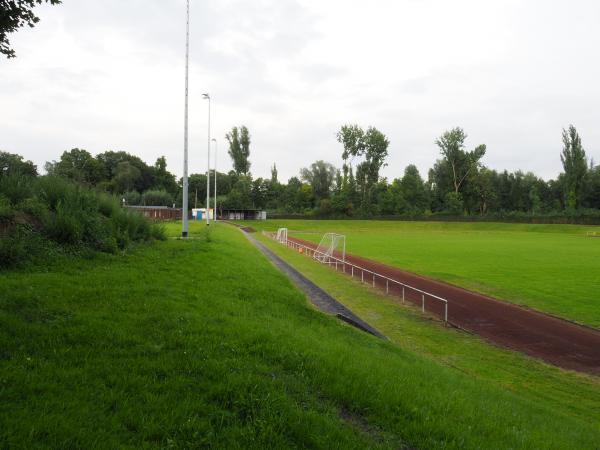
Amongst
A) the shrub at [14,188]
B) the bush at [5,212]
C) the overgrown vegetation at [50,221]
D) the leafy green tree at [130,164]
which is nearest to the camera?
the overgrown vegetation at [50,221]

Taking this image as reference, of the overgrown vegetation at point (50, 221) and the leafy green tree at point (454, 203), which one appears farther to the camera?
the leafy green tree at point (454, 203)

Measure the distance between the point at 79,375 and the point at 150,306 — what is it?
3.05 m

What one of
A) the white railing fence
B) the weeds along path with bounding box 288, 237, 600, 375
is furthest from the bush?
the weeds along path with bounding box 288, 237, 600, 375

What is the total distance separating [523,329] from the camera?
14.2 meters

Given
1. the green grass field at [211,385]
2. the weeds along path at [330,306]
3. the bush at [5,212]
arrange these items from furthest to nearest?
the weeds along path at [330,306], the bush at [5,212], the green grass field at [211,385]

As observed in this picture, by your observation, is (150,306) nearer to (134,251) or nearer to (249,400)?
(249,400)

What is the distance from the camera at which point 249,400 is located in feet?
14.9

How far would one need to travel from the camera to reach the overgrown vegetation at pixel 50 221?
31.8 ft

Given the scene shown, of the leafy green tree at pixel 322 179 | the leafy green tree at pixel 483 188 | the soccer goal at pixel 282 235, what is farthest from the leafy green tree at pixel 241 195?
the leafy green tree at pixel 483 188

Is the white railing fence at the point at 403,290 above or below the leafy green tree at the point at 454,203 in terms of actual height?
below

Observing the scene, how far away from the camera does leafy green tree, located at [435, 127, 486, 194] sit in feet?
364

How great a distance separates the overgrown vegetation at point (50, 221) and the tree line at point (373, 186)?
8959cm

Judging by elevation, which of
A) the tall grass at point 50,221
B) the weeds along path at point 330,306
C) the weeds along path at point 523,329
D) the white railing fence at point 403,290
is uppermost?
the tall grass at point 50,221

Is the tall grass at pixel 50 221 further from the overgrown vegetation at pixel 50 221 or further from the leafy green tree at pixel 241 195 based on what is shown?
the leafy green tree at pixel 241 195
